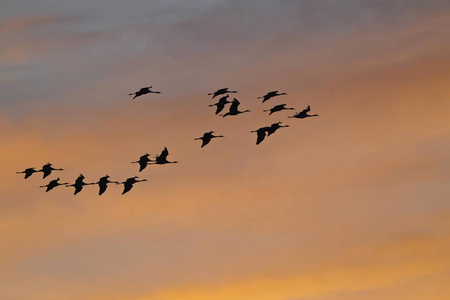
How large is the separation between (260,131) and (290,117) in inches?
171

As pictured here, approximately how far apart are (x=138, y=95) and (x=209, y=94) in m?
8.36

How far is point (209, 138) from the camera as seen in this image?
199500 mm

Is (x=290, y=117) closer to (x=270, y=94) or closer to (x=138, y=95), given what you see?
(x=270, y=94)

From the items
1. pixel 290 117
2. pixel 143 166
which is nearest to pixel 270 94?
pixel 290 117

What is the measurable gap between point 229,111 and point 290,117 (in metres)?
6.89

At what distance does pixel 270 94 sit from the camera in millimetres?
198250

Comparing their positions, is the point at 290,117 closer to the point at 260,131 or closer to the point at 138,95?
the point at 260,131

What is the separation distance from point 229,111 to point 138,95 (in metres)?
10.3

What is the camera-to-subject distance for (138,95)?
655ft

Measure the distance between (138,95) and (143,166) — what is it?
818cm

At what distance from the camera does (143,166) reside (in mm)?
197750

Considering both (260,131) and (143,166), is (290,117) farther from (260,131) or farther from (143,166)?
(143,166)

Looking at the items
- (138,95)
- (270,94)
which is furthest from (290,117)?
(138,95)

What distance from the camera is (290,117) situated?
19862 centimetres
